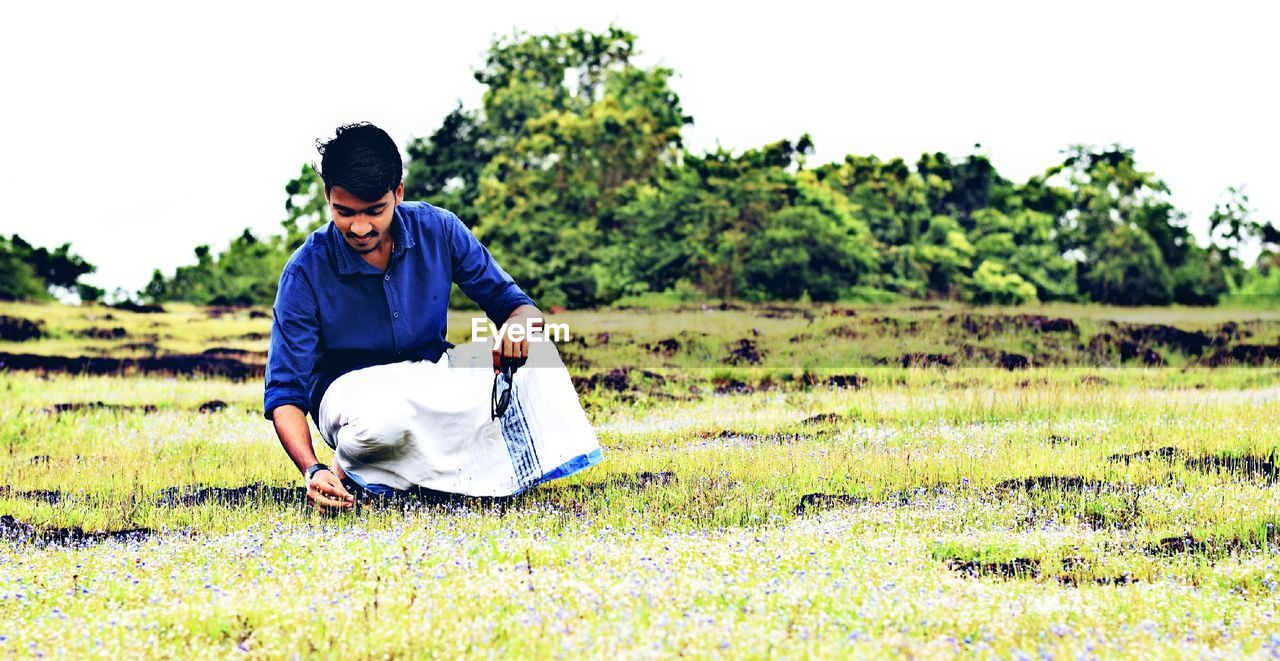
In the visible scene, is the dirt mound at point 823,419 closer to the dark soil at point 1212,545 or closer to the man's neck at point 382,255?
the dark soil at point 1212,545

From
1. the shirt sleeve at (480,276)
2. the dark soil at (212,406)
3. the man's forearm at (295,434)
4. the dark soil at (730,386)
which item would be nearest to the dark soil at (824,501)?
the shirt sleeve at (480,276)

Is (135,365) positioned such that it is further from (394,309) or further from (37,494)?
(394,309)

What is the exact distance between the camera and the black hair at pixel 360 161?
695 cm

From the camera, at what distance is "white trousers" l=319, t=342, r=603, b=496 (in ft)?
24.3

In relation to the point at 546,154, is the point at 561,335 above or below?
below

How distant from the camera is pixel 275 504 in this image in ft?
25.8

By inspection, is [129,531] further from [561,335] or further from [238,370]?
[561,335]

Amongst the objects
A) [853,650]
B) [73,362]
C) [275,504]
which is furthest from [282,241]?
[853,650]

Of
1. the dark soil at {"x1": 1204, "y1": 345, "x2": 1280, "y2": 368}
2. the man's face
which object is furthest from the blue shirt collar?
the dark soil at {"x1": 1204, "y1": 345, "x2": 1280, "y2": 368}

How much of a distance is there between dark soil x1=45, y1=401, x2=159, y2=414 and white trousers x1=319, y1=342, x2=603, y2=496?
7.75 meters

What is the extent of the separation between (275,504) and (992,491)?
14.3 feet

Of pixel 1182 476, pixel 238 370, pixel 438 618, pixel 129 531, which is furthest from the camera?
pixel 238 370

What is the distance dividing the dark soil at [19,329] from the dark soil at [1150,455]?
74.8 ft

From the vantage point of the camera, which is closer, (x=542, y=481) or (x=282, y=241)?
(x=542, y=481)
